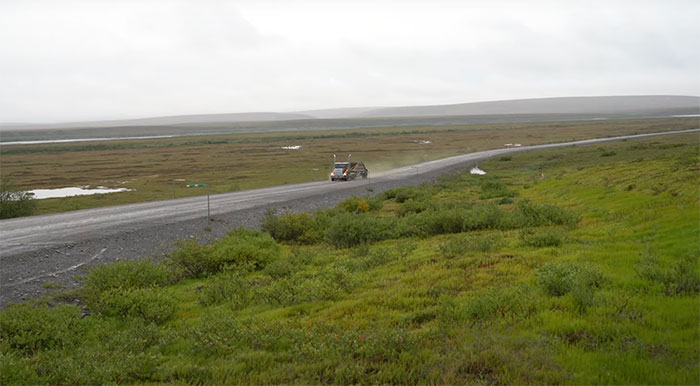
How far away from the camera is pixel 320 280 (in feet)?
33.0

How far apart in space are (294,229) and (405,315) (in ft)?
36.4

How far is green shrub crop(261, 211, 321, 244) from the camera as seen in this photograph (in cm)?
1756

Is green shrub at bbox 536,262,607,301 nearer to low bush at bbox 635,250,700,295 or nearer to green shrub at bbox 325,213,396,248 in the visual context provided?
low bush at bbox 635,250,700,295

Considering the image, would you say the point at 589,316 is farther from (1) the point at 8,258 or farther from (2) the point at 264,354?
(1) the point at 8,258

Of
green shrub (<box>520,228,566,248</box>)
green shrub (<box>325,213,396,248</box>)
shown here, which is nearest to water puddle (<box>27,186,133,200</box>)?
green shrub (<box>325,213,396,248</box>)

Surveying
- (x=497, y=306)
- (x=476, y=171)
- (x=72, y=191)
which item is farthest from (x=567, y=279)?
(x=476, y=171)

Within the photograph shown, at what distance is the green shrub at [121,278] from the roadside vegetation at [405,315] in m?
0.04

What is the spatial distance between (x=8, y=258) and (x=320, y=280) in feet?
33.0

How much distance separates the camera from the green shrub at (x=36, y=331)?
739 centimetres

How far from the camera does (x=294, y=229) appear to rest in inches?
716

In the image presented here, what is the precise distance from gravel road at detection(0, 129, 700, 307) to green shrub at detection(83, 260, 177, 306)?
1880mm

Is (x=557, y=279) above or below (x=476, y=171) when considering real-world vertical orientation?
above

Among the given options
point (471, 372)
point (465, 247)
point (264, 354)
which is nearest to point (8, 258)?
point (264, 354)

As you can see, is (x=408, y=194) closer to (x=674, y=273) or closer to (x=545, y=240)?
(x=545, y=240)
